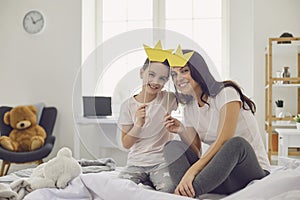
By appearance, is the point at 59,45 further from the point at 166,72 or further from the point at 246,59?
the point at 166,72

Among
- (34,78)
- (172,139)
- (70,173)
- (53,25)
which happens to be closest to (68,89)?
(34,78)

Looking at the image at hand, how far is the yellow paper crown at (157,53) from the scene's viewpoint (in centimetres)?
121

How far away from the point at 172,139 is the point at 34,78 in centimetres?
297

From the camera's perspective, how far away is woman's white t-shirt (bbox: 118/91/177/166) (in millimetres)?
1286

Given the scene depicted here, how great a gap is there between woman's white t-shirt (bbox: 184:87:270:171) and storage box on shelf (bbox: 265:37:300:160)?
1.60 meters

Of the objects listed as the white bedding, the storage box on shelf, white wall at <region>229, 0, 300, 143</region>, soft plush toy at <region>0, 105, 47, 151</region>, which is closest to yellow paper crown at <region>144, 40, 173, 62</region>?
the white bedding

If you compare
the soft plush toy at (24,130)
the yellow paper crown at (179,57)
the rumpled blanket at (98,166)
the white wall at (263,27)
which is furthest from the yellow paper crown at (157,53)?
the soft plush toy at (24,130)

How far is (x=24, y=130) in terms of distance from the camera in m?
3.70

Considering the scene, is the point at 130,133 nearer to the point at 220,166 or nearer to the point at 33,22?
the point at 220,166

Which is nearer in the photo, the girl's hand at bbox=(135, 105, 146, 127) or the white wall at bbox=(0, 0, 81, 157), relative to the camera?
the girl's hand at bbox=(135, 105, 146, 127)

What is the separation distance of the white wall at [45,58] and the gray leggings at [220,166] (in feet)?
8.70

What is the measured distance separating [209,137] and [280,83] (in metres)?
1.88

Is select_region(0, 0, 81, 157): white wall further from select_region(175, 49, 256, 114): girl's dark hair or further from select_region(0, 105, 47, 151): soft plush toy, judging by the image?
select_region(175, 49, 256, 114): girl's dark hair

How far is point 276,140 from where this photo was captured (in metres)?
3.22
